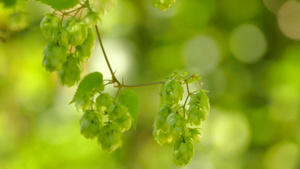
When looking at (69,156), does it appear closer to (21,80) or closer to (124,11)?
(21,80)

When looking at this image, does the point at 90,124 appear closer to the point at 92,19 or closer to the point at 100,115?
the point at 100,115

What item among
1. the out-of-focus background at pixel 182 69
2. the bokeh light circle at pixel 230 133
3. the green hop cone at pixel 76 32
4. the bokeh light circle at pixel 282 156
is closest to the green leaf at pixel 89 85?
the green hop cone at pixel 76 32

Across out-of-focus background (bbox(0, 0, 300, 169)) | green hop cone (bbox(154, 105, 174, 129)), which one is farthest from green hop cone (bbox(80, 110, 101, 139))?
out-of-focus background (bbox(0, 0, 300, 169))

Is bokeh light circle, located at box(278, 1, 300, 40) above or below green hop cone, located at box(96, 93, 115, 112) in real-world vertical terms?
below

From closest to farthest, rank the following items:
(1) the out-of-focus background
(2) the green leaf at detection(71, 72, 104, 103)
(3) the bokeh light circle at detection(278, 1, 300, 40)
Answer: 1. (2) the green leaf at detection(71, 72, 104, 103)
2. (1) the out-of-focus background
3. (3) the bokeh light circle at detection(278, 1, 300, 40)

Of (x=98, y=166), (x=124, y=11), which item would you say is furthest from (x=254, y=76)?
(x=98, y=166)

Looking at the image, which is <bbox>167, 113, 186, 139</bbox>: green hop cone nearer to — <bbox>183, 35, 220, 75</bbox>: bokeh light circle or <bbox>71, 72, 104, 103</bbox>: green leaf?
<bbox>71, 72, 104, 103</bbox>: green leaf

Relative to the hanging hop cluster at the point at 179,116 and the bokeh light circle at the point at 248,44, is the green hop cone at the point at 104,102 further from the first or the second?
the bokeh light circle at the point at 248,44
